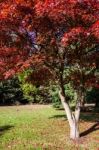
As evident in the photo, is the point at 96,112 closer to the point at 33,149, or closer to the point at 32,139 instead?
the point at 32,139

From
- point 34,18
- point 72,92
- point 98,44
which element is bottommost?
point 72,92

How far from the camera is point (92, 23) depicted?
1120cm

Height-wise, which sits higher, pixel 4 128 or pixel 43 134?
pixel 4 128

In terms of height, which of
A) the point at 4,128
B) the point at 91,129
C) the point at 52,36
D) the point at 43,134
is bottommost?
the point at 91,129

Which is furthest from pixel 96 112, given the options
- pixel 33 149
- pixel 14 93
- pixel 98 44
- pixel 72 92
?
pixel 33 149

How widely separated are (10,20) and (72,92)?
41.1ft

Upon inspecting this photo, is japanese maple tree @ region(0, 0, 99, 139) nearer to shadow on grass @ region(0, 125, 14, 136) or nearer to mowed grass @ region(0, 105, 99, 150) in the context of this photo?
mowed grass @ region(0, 105, 99, 150)

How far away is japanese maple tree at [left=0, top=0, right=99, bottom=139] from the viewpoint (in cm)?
1036

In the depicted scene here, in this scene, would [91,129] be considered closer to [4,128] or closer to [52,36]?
[4,128]

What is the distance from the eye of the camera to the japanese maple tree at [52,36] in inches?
408

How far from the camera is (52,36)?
11.5 meters

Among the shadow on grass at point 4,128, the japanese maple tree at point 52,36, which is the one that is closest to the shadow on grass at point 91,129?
the japanese maple tree at point 52,36

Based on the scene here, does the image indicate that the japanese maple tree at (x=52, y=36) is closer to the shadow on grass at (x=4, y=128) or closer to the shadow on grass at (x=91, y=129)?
the shadow on grass at (x=91, y=129)

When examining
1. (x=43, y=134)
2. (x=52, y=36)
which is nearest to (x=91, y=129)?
(x=43, y=134)
